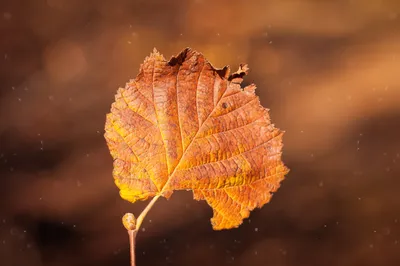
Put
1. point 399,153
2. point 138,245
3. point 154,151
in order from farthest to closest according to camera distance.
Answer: point 399,153, point 138,245, point 154,151

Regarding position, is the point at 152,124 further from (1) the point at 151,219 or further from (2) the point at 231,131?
(1) the point at 151,219

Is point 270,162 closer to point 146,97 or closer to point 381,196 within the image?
point 146,97

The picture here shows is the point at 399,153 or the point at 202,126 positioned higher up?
the point at 399,153

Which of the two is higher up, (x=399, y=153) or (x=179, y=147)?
Result: (x=399, y=153)

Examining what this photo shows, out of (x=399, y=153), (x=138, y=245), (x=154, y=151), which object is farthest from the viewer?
(x=399, y=153)

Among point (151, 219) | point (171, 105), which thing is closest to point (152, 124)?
point (171, 105)

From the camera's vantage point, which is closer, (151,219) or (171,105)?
(171,105)

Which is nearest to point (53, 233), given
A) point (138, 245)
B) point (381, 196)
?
A: point (138, 245)
